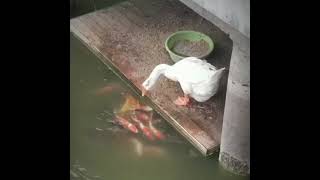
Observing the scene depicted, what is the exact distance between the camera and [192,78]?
468cm

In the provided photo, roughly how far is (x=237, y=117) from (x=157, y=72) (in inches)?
45.9

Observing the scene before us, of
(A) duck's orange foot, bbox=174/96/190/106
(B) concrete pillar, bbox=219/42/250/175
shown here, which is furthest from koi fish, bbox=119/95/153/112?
(B) concrete pillar, bbox=219/42/250/175

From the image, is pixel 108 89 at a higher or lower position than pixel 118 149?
higher

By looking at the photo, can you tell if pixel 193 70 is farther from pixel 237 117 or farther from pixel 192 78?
pixel 237 117

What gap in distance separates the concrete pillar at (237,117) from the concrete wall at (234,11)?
20 centimetres

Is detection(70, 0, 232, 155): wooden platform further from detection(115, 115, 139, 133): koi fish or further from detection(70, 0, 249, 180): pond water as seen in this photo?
detection(115, 115, 139, 133): koi fish

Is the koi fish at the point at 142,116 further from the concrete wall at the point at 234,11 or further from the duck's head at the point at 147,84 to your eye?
the concrete wall at the point at 234,11

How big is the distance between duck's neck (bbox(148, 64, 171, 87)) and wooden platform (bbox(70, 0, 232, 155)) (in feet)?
0.70

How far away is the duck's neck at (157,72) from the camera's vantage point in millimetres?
4891

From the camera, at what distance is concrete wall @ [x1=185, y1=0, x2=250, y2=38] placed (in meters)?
3.49

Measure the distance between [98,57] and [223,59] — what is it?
1.63 metres

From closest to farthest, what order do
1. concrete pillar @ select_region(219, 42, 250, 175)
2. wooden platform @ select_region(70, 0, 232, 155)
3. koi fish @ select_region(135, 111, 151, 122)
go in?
concrete pillar @ select_region(219, 42, 250, 175) < wooden platform @ select_region(70, 0, 232, 155) < koi fish @ select_region(135, 111, 151, 122)

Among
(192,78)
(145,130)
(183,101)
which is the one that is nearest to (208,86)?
(192,78)

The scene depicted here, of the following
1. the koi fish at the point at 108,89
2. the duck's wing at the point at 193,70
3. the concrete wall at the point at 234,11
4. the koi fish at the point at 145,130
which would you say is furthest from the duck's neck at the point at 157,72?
the concrete wall at the point at 234,11
